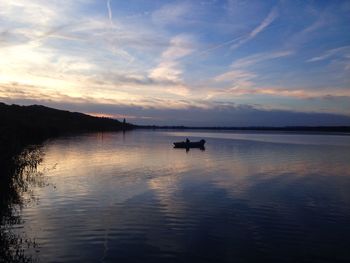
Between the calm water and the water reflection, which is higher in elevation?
the water reflection

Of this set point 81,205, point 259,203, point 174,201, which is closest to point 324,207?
point 259,203

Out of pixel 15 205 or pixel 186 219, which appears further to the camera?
pixel 15 205

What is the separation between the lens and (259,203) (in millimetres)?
26766

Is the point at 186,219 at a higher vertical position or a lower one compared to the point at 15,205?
lower

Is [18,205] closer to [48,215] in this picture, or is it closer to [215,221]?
[48,215]

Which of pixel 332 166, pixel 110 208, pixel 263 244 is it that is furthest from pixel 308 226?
pixel 332 166

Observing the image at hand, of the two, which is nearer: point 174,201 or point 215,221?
point 215,221

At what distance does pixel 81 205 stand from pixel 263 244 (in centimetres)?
1190

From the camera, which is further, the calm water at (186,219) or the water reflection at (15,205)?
the calm water at (186,219)

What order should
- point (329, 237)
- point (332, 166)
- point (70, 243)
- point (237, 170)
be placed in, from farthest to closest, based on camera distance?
point (332, 166) < point (237, 170) < point (329, 237) < point (70, 243)

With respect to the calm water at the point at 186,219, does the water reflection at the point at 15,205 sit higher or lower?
higher

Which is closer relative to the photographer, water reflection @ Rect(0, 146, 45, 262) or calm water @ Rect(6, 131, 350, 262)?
water reflection @ Rect(0, 146, 45, 262)

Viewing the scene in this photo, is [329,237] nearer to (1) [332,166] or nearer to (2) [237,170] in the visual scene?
(2) [237,170]

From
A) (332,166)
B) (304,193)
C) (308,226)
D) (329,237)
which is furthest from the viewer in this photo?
(332,166)
